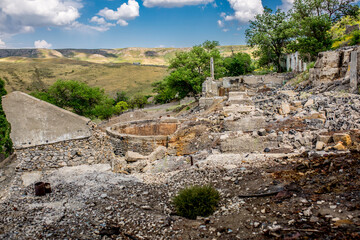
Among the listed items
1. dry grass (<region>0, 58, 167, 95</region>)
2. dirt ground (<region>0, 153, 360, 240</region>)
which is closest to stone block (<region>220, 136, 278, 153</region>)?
dirt ground (<region>0, 153, 360, 240</region>)

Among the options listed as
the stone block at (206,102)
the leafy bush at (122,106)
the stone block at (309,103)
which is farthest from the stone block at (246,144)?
the leafy bush at (122,106)

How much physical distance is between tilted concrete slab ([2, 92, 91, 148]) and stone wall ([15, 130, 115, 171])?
6.6 inches

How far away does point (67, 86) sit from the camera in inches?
913

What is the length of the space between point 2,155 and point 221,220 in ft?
47.9

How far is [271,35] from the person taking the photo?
2588 centimetres

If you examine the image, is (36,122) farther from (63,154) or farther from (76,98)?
(76,98)

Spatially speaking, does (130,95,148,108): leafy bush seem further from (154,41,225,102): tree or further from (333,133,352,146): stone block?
(333,133,352,146): stone block

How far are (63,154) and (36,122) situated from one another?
1.09 m

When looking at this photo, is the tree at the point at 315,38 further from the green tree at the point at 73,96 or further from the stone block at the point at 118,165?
the green tree at the point at 73,96

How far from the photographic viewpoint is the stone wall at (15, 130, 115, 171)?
6.51 metres

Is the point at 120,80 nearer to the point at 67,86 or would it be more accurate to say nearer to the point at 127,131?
the point at 67,86

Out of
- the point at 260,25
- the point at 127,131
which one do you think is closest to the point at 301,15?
the point at 260,25

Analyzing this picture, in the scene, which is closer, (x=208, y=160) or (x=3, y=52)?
(x=208, y=160)

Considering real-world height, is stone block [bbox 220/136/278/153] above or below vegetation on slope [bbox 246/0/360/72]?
below
